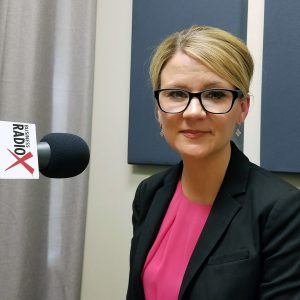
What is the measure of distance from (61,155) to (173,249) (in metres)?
0.50

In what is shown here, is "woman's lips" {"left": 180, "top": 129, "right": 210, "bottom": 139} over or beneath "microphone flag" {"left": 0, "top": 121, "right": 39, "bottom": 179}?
over

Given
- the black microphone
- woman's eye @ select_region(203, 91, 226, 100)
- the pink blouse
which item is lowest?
the pink blouse

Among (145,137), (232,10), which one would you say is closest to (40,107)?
(145,137)

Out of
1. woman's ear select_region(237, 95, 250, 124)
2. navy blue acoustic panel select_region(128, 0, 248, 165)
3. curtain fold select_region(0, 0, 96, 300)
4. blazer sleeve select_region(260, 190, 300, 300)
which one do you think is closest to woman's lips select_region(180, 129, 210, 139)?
woman's ear select_region(237, 95, 250, 124)

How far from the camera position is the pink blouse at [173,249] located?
1006mm

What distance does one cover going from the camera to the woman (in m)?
0.89

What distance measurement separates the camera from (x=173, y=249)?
41.1 inches

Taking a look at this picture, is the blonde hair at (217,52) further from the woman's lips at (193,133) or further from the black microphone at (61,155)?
the black microphone at (61,155)

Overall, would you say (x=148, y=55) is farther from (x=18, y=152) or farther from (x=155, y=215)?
(x=18, y=152)

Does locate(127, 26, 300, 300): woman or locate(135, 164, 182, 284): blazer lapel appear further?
locate(135, 164, 182, 284): blazer lapel

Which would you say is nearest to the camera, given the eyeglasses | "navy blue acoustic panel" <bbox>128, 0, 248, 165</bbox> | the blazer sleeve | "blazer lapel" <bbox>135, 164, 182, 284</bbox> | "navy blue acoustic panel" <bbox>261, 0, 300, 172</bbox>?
the blazer sleeve

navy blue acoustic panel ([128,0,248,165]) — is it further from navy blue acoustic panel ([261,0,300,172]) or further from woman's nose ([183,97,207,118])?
woman's nose ([183,97,207,118])

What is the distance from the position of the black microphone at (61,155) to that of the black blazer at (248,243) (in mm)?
388

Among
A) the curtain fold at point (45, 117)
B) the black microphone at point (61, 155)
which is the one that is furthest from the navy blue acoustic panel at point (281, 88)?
the black microphone at point (61, 155)
